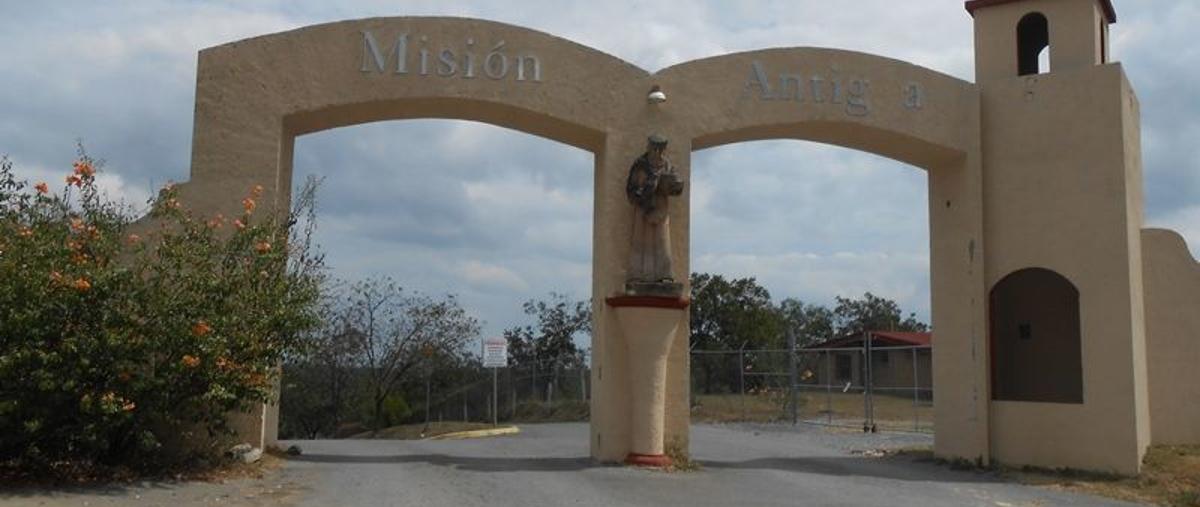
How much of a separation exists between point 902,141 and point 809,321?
184 feet

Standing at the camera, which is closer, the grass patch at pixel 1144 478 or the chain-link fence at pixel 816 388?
the grass patch at pixel 1144 478

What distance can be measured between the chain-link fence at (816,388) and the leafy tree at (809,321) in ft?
98.1

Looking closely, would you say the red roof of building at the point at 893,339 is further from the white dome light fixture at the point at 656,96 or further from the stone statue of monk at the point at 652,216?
the stone statue of monk at the point at 652,216

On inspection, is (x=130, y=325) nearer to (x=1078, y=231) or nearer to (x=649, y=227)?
(x=649, y=227)

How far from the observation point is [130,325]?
11945mm

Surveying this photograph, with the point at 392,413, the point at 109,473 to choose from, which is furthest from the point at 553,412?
the point at 109,473

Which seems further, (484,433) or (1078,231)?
(484,433)

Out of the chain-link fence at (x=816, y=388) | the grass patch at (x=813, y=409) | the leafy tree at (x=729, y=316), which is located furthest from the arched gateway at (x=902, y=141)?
the leafy tree at (x=729, y=316)

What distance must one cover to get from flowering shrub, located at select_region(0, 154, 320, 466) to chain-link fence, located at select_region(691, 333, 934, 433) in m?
15.1

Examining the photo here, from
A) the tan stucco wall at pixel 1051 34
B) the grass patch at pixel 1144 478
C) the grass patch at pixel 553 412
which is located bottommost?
the grass patch at pixel 1144 478

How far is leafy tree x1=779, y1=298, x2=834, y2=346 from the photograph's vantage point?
68.6 metres

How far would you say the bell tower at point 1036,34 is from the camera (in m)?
17.6

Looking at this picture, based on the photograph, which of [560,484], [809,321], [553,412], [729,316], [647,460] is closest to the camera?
[560,484]

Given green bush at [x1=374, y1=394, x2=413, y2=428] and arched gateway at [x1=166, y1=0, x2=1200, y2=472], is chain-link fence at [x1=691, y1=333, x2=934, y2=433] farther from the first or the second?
green bush at [x1=374, y1=394, x2=413, y2=428]
